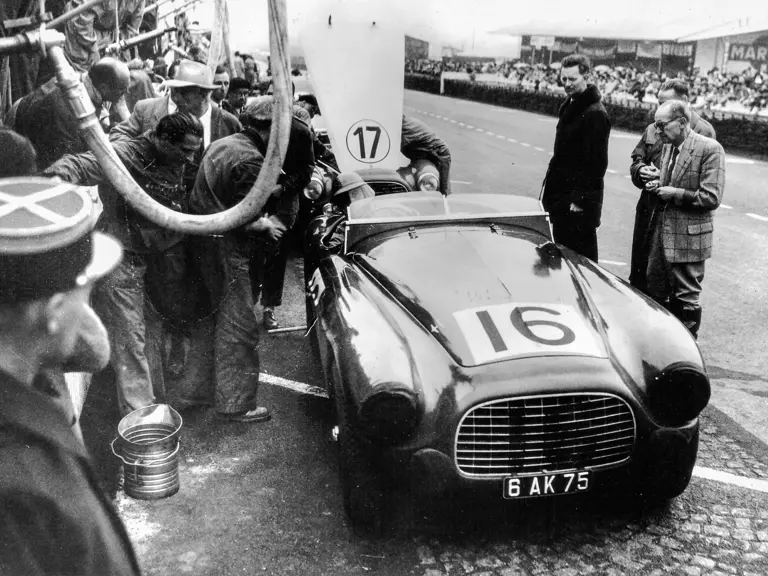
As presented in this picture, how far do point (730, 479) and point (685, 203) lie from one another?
218 centimetres

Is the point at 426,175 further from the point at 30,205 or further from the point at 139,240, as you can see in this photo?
the point at 30,205

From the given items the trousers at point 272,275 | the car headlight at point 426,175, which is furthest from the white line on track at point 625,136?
the trousers at point 272,275

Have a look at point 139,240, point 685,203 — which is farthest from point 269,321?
point 685,203

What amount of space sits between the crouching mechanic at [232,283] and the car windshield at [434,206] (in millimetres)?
599

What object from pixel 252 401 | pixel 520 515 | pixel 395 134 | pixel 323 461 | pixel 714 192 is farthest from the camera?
pixel 395 134

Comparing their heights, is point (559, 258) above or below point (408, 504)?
above

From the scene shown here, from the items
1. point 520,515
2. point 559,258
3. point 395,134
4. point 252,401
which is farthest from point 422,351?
point 395,134

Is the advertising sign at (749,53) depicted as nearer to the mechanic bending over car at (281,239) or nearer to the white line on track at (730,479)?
the mechanic bending over car at (281,239)

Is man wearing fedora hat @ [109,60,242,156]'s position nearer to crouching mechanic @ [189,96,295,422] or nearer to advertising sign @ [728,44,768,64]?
crouching mechanic @ [189,96,295,422]

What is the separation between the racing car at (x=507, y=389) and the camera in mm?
3338

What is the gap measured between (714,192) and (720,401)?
1.43 m

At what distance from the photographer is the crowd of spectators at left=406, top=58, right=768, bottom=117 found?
21.6m

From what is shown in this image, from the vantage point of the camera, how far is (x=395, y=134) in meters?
7.95

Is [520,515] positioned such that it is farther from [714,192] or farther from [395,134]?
[395,134]
